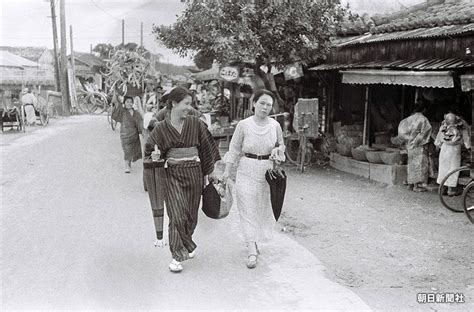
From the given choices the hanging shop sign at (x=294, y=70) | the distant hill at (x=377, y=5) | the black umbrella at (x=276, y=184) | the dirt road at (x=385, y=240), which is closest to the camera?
the dirt road at (x=385, y=240)

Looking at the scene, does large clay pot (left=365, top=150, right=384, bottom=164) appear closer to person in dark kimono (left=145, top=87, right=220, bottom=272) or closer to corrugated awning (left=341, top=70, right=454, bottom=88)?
corrugated awning (left=341, top=70, right=454, bottom=88)

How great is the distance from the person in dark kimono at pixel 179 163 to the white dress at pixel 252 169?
49cm

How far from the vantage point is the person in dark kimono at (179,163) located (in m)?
5.23

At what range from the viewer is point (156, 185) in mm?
5504

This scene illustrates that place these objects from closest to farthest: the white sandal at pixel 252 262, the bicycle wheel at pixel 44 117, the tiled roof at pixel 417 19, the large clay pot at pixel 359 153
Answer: the white sandal at pixel 252 262
the tiled roof at pixel 417 19
the large clay pot at pixel 359 153
the bicycle wheel at pixel 44 117

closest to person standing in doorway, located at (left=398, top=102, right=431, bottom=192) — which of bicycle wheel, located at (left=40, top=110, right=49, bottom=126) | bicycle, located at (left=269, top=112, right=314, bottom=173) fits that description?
bicycle, located at (left=269, top=112, right=314, bottom=173)

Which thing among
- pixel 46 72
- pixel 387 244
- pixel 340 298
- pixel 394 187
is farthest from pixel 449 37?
pixel 46 72

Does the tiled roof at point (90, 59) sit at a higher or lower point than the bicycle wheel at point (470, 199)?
higher

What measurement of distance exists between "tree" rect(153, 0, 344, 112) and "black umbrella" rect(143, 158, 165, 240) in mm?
5831

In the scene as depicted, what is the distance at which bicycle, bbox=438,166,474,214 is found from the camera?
7.56m

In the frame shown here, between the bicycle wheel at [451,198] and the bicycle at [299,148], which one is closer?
the bicycle wheel at [451,198]

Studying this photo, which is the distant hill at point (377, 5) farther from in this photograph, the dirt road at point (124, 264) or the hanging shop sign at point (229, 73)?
the dirt road at point (124, 264)

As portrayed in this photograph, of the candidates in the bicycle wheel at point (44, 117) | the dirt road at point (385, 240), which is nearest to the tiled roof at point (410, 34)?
the dirt road at point (385, 240)

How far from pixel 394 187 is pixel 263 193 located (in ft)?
17.6
